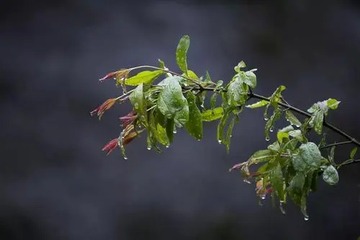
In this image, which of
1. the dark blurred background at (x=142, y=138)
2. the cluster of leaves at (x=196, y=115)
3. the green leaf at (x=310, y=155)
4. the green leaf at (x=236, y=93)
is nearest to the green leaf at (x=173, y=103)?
the cluster of leaves at (x=196, y=115)

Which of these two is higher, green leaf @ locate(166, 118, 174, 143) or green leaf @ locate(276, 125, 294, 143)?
green leaf @ locate(166, 118, 174, 143)

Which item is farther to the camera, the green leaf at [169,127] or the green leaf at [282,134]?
the green leaf at [282,134]

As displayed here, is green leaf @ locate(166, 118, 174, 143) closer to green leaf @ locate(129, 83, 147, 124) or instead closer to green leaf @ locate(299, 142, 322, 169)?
green leaf @ locate(129, 83, 147, 124)

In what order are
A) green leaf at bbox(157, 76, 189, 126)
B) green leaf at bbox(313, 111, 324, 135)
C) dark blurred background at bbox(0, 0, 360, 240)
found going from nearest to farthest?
green leaf at bbox(157, 76, 189, 126), green leaf at bbox(313, 111, 324, 135), dark blurred background at bbox(0, 0, 360, 240)

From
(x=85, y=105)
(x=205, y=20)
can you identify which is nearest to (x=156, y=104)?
(x=85, y=105)

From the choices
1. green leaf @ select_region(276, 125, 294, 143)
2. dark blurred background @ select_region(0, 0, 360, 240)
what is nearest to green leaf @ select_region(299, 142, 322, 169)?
green leaf @ select_region(276, 125, 294, 143)

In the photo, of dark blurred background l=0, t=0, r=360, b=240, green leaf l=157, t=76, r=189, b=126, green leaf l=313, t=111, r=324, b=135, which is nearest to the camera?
green leaf l=157, t=76, r=189, b=126

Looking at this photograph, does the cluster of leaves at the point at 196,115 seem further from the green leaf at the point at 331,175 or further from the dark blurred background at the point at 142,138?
the dark blurred background at the point at 142,138
